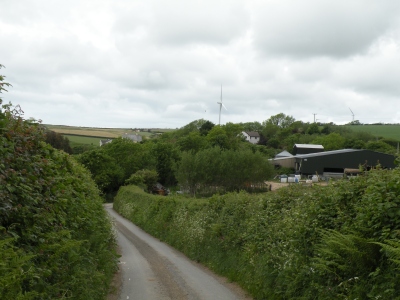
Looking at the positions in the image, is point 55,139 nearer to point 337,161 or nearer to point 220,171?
point 220,171

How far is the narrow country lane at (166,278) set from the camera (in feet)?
49.6

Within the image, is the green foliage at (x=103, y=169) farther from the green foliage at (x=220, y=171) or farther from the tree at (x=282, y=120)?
the tree at (x=282, y=120)

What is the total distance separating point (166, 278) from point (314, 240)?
26.4ft

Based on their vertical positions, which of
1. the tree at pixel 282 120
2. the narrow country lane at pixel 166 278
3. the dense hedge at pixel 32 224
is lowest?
the narrow country lane at pixel 166 278

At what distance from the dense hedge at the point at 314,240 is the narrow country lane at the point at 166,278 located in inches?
27.8

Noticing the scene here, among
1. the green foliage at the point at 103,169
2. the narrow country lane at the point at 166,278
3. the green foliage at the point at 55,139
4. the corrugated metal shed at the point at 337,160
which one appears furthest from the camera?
the green foliage at the point at 103,169

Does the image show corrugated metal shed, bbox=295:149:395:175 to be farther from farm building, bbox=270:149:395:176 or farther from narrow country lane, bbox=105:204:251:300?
narrow country lane, bbox=105:204:251:300

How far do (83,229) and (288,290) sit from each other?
5.28m

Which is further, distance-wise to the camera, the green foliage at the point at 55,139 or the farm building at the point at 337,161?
the farm building at the point at 337,161

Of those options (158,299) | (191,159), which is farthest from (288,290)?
(191,159)

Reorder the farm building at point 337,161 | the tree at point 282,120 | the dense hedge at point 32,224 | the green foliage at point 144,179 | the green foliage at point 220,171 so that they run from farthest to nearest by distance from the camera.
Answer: the tree at point 282,120 < the green foliage at point 144,179 < the green foliage at point 220,171 < the farm building at point 337,161 < the dense hedge at point 32,224

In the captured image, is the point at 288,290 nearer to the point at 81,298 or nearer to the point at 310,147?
the point at 81,298

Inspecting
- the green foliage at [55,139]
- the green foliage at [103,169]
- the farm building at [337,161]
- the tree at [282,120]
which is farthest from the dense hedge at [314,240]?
the tree at [282,120]

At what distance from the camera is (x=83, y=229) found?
11953 mm
